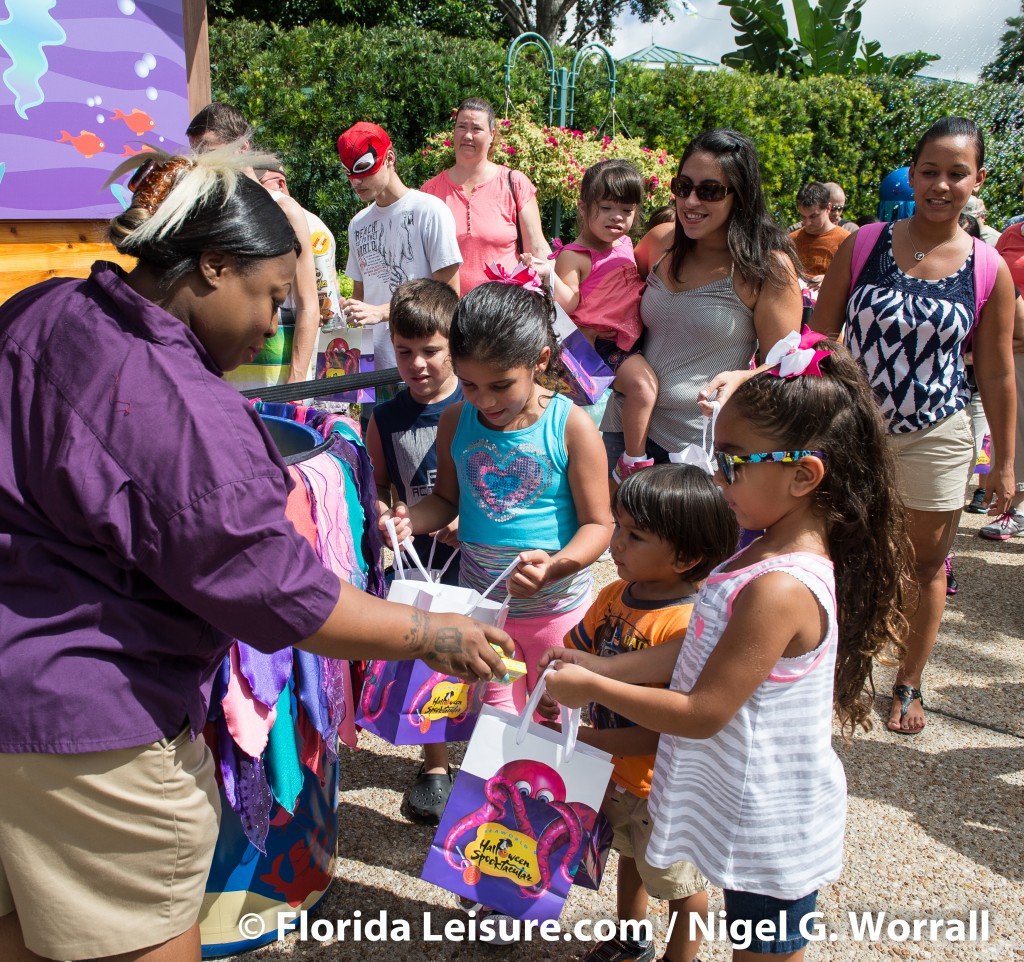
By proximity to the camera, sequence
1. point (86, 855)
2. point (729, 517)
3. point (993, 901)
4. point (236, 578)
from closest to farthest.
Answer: point (236, 578), point (86, 855), point (729, 517), point (993, 901)

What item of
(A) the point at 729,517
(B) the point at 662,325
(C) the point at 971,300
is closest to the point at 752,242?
(B) the point at 662,325

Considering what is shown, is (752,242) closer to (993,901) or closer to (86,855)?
(993,901)

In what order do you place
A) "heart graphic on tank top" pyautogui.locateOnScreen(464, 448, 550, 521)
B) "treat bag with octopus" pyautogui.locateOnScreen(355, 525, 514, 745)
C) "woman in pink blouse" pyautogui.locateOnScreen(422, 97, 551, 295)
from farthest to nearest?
"woman in pink blouse" pyautogui.locateOnScreen(422, 97, 551, 295) < "heart graphic on tank top" pyautogui.locateOnScreen(464, 448, 550, 521) < "treat bag with octopus" pyautogui.locateOnScreen(355, 525, 514, 745)

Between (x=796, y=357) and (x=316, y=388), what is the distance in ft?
5.71

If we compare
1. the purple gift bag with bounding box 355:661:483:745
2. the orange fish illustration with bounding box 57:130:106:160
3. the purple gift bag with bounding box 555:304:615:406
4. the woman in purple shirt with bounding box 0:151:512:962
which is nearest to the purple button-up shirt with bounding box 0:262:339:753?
the woman in purple shirt with bounding box 0:151:512:962

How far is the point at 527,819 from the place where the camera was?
196 centimetres

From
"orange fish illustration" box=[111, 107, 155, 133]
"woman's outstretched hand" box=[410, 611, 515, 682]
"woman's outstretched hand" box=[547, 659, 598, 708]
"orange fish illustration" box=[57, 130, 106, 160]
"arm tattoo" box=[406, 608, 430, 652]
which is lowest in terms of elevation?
"woman's outstretched hand" box=[547, 659, 598, 708]

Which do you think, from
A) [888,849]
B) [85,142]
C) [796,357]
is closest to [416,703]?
[796,357]

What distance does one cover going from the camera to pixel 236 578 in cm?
138

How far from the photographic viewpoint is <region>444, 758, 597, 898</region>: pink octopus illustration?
1912 millimetres

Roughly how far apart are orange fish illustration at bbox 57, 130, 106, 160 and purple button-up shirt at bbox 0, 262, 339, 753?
364 cm

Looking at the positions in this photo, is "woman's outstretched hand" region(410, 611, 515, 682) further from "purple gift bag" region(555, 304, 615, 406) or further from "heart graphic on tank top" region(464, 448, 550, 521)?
"purple gift bag" region(555, 304, 615, 406)

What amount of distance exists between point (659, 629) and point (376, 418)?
1388 mm

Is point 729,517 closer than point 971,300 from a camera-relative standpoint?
Yes
